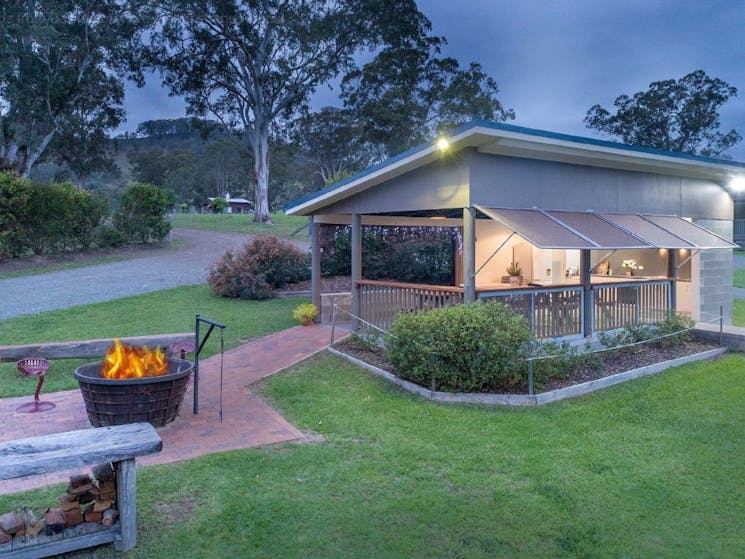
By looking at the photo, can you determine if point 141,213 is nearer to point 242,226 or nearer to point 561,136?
point 242,226

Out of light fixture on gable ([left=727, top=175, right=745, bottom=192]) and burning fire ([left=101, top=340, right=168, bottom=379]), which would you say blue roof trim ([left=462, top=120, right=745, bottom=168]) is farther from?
burning fire ([left=101, top=340, right=168, bottom=379])

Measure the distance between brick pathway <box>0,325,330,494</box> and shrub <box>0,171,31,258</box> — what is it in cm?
1481

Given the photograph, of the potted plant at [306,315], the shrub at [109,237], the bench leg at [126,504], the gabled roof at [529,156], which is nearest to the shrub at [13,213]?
the shrub at [109,237]

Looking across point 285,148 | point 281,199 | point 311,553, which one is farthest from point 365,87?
point 311,553

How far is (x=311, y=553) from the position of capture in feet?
12.5

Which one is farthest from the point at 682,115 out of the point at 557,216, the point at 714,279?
the point at 557,216

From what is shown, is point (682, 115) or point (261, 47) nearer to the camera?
point (261, 47)

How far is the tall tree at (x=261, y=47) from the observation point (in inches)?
1283

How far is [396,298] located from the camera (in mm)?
10070

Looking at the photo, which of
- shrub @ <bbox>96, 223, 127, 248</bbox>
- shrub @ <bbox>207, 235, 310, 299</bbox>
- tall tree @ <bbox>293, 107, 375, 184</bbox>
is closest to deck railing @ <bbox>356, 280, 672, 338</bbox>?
shrub @ <bbox>207, 235, 310, 299</bbox>

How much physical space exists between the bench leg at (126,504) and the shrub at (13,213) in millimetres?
19193

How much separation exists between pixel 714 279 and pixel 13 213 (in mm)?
21501

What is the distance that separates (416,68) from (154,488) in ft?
115

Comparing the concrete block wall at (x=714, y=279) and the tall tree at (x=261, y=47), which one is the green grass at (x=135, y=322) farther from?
the tall tree at (x=261, y=47)
